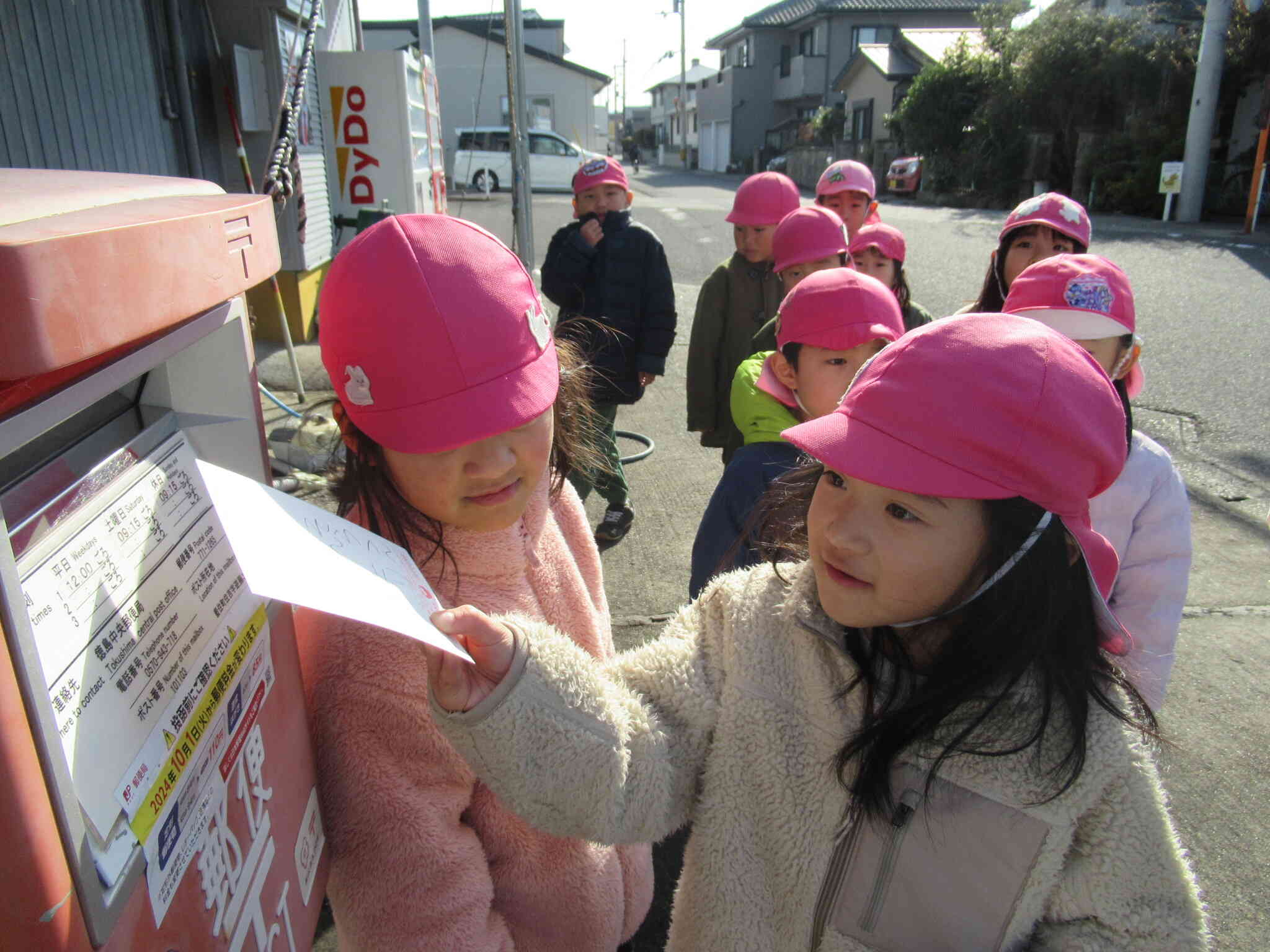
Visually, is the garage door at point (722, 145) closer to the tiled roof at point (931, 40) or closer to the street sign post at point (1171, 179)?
the tiled roof at point (931, 40)

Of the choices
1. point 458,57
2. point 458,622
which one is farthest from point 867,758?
point 458,57

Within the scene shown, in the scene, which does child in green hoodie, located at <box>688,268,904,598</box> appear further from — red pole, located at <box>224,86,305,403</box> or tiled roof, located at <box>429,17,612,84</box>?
tiled roof, located at <box>429,17,612,84</box>

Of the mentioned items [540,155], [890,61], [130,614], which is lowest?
[130,614]

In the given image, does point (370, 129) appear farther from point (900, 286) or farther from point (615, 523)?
point (900, 286)

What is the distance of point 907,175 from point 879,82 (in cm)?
1006

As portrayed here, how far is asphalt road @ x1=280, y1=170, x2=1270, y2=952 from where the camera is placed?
2.43m

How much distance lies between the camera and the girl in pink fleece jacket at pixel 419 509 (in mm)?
968

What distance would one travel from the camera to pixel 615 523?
411cm

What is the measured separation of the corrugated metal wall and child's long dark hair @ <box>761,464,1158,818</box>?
353 centimetres

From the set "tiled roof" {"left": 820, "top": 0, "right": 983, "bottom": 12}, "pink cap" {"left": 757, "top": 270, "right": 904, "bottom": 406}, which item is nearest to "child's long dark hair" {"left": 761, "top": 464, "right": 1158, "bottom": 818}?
"pink cap" {"left": 757, "top": 270, "right": 904, "bottom": 406}

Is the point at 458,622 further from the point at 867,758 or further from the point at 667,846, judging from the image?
the point at 667,846

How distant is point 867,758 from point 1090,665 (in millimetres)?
295

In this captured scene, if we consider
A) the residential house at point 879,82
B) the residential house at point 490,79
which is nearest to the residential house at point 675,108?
the residential house at point 879,82

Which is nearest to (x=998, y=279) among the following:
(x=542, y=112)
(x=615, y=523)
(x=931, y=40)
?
(x=615, y=523)
